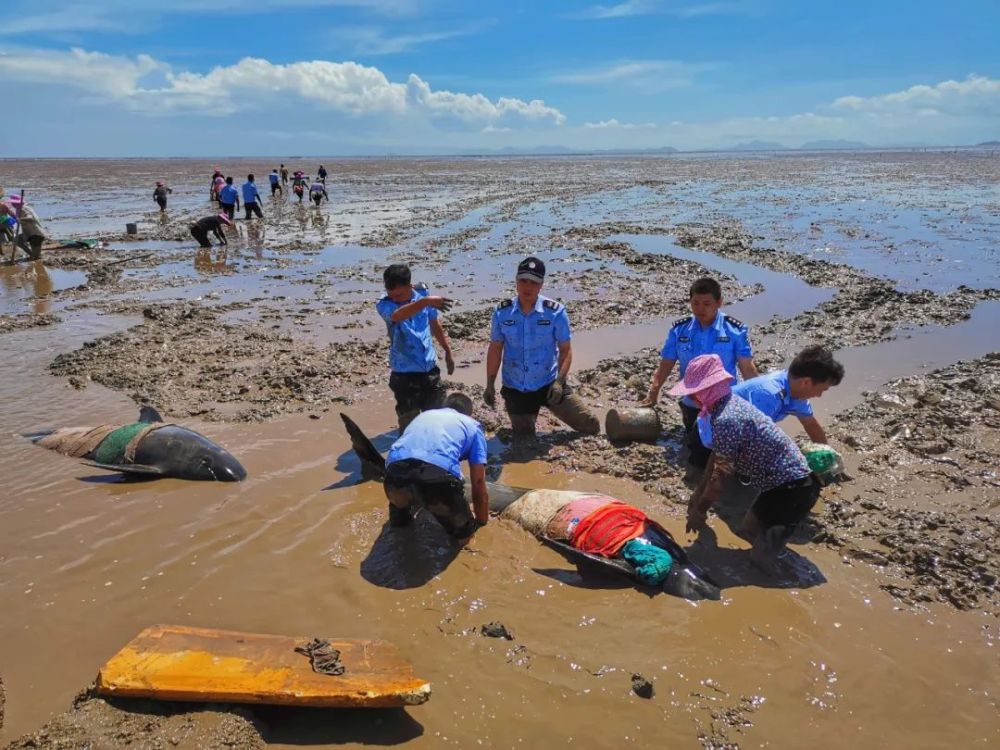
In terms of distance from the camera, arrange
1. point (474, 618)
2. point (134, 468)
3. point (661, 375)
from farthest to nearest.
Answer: point (661, 375)
point (134, 468)
point (474, 618)

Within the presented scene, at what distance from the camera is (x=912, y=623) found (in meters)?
3.88

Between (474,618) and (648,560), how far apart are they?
116 centimetres

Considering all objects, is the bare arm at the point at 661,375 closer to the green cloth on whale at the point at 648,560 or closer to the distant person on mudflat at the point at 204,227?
the green cloth on whale at the point at 648,560

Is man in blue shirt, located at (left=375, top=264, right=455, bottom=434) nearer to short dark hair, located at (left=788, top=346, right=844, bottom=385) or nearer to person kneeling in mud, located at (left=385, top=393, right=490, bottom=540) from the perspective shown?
person kneeling in mud, located at (left=385, top=393, right=490, bottom=540)

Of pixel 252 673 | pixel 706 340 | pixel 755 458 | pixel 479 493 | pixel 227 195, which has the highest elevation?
pixel 227 195

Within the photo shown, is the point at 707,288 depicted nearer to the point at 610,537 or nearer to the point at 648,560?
the point at 610,537

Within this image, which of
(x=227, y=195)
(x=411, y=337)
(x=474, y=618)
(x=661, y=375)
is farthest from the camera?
(x=227, y=195)

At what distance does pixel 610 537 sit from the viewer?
14.2ft

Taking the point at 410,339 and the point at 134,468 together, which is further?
the point at 410,339

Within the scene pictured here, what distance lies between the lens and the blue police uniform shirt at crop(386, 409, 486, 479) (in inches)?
170

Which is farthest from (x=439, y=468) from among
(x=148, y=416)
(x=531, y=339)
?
(x=148, y=416)

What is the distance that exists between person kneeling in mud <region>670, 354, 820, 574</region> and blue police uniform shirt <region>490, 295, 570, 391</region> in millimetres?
2138

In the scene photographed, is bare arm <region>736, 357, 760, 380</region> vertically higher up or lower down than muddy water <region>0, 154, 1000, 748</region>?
higher up

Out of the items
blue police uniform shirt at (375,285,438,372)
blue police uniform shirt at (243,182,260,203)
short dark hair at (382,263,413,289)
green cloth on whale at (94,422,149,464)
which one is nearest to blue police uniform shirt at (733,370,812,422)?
blue police uniform shirt at (375,285,438,372)
